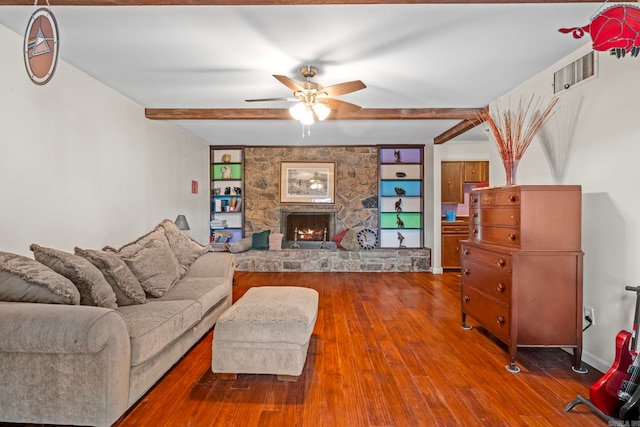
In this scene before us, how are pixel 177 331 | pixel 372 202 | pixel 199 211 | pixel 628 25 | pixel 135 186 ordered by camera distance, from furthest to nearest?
pixel 372 202, pixel 199 211, pixel 135 186, pixel 177 331, pixel 628 25

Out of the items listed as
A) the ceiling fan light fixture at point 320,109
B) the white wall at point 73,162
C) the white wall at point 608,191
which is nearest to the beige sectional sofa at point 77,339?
the white wall at point 73,162

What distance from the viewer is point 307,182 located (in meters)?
7.09

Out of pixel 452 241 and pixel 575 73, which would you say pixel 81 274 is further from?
pixel 452 241

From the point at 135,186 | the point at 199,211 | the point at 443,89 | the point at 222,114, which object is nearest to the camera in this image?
the point at 443,89

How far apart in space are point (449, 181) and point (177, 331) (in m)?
5.94

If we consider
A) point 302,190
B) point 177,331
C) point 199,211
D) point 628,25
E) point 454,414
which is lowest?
point 454,414

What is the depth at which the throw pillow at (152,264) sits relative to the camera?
2777mm

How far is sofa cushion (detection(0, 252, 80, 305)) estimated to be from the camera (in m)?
1.86

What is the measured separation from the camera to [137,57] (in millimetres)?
2906

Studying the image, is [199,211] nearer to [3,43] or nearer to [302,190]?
[302,190]

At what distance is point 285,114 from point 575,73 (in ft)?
10.2

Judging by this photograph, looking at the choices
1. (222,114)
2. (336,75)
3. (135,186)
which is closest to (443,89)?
(336,75)

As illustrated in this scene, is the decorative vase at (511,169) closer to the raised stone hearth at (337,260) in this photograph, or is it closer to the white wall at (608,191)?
the white wall at (608,191)

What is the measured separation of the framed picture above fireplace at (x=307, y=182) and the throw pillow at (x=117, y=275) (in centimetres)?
466
